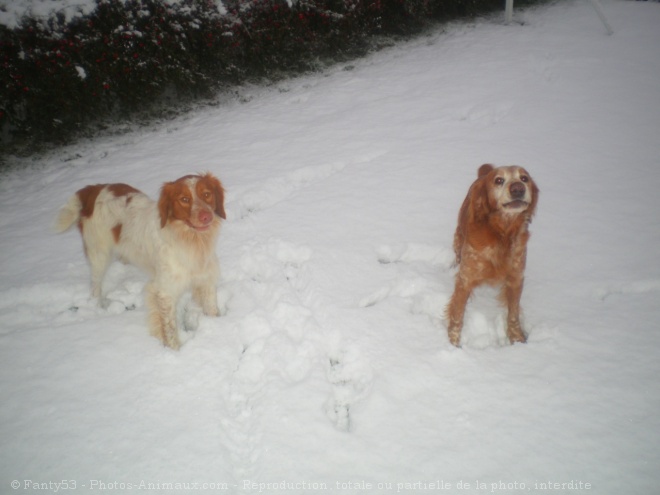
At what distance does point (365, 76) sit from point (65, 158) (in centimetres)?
512

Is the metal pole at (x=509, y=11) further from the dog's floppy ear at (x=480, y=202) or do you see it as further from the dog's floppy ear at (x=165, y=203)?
the dog's floppy ear at (x=165, y=203)

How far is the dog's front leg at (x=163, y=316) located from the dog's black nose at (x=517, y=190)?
2202 millimetres

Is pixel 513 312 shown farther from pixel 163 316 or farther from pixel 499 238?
pixel 163 316

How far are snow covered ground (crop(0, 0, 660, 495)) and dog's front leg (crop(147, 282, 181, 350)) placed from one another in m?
0.07

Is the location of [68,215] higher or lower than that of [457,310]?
higher

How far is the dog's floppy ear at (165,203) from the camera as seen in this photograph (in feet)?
7.80

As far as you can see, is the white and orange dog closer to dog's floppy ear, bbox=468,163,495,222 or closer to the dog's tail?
the dog's tail

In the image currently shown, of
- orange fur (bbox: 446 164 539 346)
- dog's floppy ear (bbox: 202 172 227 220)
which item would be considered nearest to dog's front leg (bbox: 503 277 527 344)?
orange fur (bbox: 446 164 539 346)

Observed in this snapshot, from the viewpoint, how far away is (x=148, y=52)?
6.27m

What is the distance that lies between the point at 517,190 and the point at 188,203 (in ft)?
6.48

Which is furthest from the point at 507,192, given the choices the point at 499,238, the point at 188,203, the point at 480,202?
the point at 188,203

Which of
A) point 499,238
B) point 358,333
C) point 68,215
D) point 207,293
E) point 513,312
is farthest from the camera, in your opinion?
point 68,215

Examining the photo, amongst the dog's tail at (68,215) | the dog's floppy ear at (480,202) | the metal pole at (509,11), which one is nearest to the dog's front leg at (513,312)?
the dog's floppy ear at (480,202)

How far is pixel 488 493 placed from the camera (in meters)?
1.73
